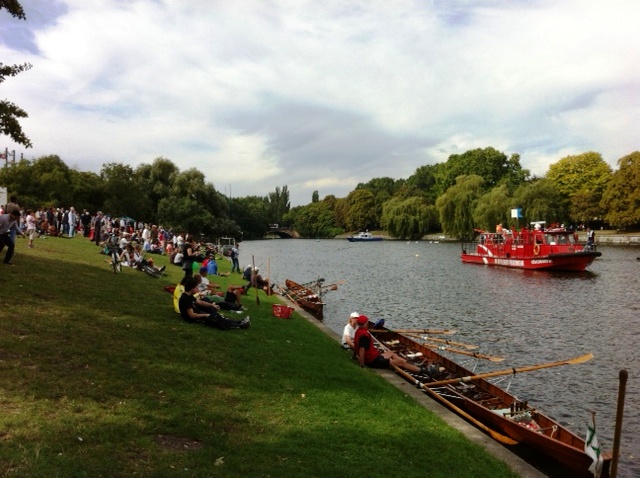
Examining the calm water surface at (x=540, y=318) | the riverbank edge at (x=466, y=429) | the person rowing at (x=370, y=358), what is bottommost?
the calm water surface at (x=540, y=318)

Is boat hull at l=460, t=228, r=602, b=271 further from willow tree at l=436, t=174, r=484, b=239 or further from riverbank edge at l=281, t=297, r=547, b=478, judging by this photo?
riverbank edge at l=281, t=297, r=547, b=478

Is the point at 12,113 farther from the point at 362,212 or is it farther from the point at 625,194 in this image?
the point at 362,212

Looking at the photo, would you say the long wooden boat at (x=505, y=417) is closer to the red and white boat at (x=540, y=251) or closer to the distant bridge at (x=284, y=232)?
the red and white boat at (x=540, y=251)

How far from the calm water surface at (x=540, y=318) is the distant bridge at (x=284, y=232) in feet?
422

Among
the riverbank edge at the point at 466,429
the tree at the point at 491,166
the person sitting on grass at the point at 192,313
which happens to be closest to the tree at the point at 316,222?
the tree at the point at 491,166

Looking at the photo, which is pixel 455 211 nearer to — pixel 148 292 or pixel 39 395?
pixel 148 292

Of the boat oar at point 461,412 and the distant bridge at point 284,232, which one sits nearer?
the boat oar at point 461,412

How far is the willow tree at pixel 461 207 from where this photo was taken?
80.2 metres

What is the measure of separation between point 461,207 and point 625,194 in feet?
80.4

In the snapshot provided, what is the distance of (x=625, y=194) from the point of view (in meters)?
77.6

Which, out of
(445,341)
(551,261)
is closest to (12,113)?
(445,341)

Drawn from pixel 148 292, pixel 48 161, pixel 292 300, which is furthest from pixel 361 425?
pixel 48 161

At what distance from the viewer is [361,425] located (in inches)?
321

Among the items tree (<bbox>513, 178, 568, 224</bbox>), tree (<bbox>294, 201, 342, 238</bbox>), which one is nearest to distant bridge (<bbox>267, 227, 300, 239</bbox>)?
tree (<bbox>294, 201, 342, 238</bbox>)
